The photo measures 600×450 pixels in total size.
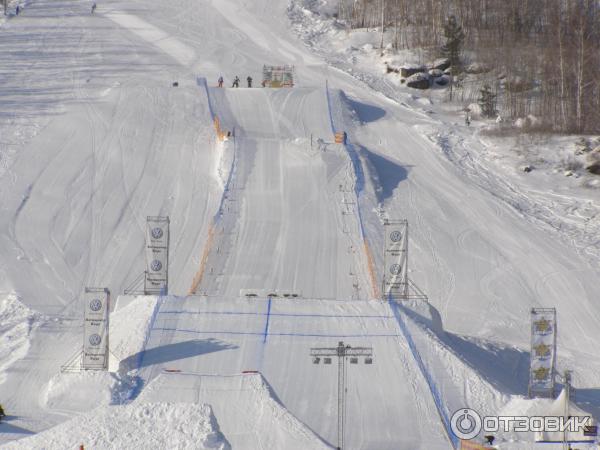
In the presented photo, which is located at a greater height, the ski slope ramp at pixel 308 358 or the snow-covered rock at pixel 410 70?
the snow-covered rock at pixel 410 70

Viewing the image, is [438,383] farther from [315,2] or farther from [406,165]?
[315,2]

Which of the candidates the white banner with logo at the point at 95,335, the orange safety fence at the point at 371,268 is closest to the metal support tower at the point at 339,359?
the white banner with logo at the point at 95,335

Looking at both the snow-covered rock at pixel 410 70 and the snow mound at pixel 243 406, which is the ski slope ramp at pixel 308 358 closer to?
the snow mound at pixel 243 406

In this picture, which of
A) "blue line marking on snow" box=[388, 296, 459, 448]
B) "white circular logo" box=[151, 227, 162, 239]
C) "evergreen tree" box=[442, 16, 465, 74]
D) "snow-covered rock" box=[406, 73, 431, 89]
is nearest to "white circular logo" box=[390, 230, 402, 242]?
"blue line marking on snow" box=[388, 296, 459, 448]

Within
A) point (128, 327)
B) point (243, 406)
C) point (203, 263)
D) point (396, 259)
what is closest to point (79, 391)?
point (128, 327)

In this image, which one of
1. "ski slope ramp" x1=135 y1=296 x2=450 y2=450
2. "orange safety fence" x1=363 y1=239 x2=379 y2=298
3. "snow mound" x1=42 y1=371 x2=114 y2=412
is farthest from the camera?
"orange safety fence" x1=363 y1=239 x2=379 y2=298

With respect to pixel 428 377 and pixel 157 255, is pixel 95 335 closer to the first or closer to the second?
pixel 157 255

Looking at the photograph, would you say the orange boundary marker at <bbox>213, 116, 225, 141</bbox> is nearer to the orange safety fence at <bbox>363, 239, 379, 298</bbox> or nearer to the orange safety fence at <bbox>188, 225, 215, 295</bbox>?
the orange safety fence at <bbox>188, 225, 215, 295</bbox>
